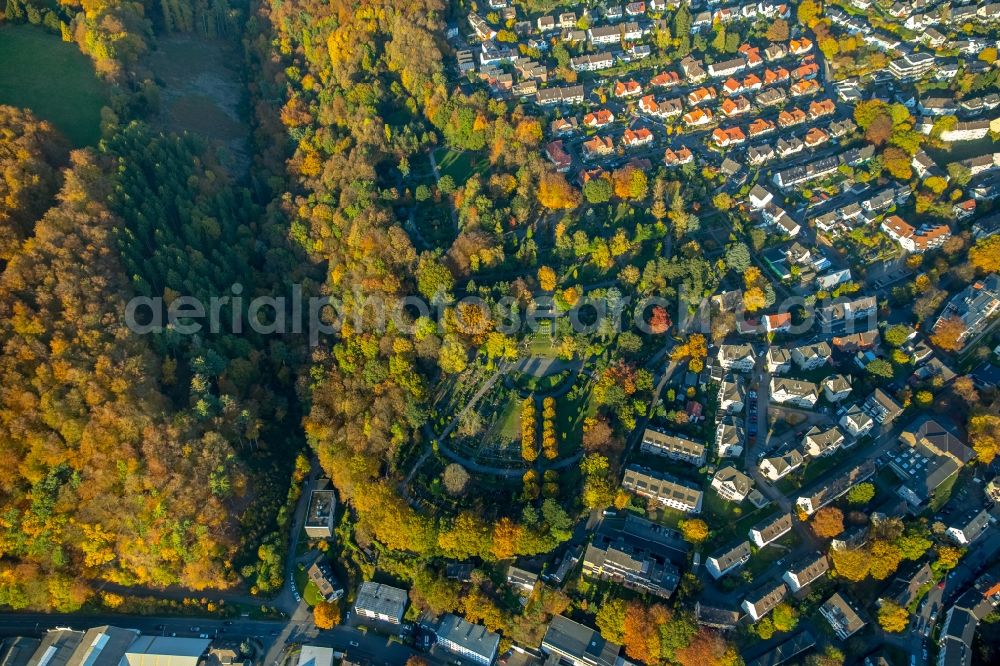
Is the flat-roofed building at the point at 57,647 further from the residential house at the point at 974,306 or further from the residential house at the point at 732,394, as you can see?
the residential house at the point at 974,306

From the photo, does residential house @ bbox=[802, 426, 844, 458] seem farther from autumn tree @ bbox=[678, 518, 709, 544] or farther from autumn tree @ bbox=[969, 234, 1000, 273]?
autumn tree @ bbox=[969, 234, 1000, 273]

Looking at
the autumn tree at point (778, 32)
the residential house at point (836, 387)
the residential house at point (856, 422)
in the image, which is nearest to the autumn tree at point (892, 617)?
the residential house at point (856, 422)

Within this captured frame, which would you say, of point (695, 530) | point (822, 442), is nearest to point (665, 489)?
point (695, 530)

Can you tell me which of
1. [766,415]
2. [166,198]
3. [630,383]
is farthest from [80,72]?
[766,415]

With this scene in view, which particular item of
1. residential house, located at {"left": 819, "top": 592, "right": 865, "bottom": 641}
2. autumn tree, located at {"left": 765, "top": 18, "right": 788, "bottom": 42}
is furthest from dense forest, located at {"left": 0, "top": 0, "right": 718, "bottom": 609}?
autumn tree, located at {"left": 765, "top": 18, "right": 788, "bottom": 42}

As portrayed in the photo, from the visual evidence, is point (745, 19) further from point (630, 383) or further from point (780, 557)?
point (780, 557)

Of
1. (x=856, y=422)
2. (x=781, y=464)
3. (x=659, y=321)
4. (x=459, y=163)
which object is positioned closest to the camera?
(x=781, y=464)

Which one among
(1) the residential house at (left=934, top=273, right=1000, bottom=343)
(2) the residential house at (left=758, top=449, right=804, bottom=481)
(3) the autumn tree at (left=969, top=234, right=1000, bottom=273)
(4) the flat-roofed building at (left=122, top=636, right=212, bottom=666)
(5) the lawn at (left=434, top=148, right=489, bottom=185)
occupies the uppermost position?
(5) the lawn at (left=434, top=148, right=489, bottom=185)

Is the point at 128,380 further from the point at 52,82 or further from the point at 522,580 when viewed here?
the point at 52,82
